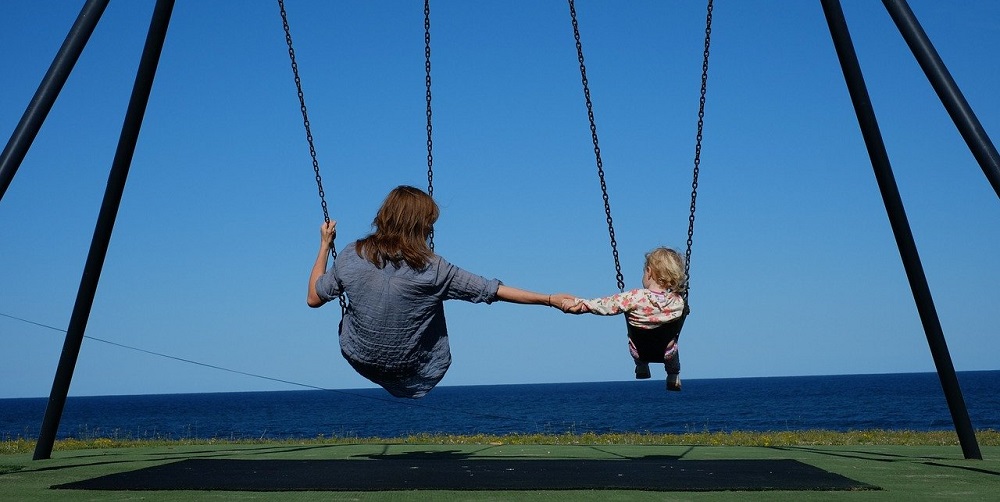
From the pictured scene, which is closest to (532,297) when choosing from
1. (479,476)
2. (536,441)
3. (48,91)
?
(479,476)

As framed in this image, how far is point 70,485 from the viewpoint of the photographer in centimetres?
568

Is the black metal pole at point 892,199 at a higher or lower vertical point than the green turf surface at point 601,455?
higher

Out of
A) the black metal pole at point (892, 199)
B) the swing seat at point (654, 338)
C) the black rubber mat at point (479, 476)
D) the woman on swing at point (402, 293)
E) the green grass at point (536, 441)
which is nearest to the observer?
the woman on swing at point (402, 293)

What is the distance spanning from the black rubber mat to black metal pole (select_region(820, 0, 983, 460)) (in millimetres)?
1515

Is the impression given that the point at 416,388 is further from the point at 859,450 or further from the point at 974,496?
the point at 859,450

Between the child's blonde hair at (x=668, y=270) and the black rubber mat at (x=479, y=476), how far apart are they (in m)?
1.13

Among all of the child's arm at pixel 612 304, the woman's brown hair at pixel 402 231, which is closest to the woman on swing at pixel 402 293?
the woman's brown hair at pixel 402 231

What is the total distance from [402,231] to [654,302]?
1.48m

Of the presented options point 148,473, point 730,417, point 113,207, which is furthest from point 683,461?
point 730,417

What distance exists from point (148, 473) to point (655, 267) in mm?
3477

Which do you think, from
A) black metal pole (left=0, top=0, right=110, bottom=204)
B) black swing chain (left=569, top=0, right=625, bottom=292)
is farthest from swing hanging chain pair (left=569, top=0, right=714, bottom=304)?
black metal pole (left=0, top=0, right=110, bottom=204)

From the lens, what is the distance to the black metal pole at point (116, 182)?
7230 millimetres

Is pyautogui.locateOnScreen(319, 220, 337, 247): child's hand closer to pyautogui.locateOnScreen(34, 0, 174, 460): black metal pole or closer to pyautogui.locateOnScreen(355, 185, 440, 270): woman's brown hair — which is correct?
pyautogui.locateOnScreen(355, 185, 440, 270): woman's brown hair

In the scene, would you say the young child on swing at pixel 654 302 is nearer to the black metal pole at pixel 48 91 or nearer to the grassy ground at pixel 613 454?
the grassy ground at pixel 613 454
